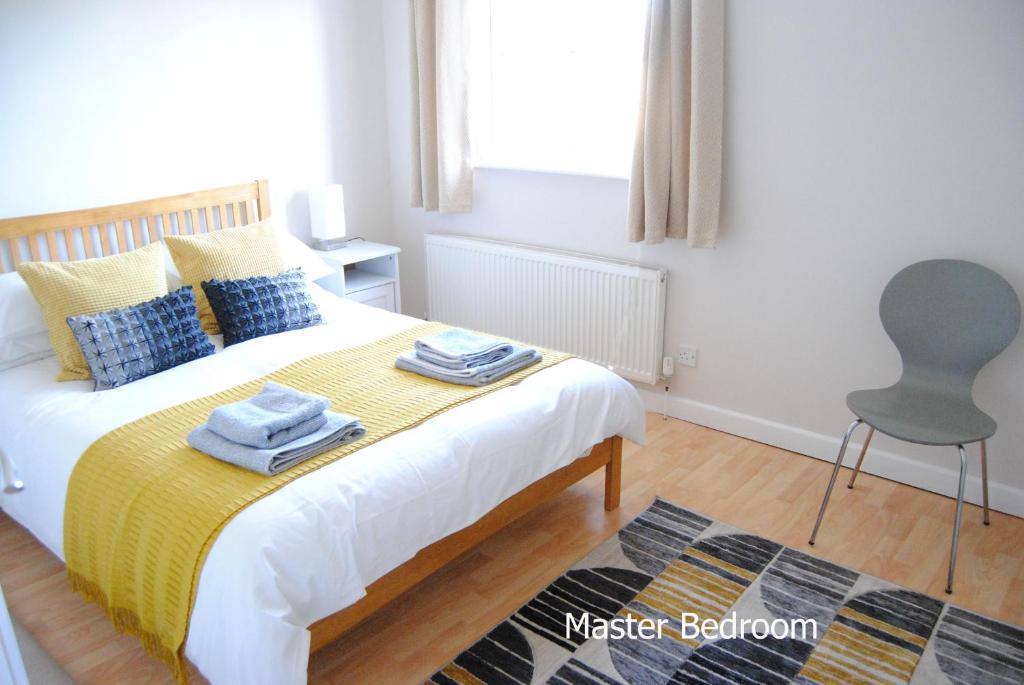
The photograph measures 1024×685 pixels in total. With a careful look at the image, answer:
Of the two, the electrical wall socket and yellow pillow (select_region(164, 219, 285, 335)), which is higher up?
yellow pillow (select_region(164, 219, 285, 335))

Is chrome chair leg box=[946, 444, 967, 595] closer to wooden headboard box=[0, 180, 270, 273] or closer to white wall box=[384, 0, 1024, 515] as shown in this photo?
white wall box=[384, 0, 1024, 515]

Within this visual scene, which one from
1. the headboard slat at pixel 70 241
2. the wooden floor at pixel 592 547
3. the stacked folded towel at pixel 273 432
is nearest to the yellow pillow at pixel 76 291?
the headboard slat at pixel 70 241

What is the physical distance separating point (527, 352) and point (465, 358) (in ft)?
0.82

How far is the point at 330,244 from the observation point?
420cm

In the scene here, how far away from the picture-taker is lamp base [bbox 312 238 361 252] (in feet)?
13.7

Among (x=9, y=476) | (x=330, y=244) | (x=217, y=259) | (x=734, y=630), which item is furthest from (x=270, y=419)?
(x=330, y=244)

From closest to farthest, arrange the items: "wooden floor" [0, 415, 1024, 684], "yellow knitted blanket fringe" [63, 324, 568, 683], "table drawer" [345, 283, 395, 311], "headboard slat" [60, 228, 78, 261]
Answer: "yellow knitted blanket fringe" [63, 324, 568, 683] < "wooden floor" [0, 415, 1024, 684] < "headboard slat" [60, 228, 78, 261] < "table drawer" [345, 283, 395, 311]

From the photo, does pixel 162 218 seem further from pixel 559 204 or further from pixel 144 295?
pixel 559 204

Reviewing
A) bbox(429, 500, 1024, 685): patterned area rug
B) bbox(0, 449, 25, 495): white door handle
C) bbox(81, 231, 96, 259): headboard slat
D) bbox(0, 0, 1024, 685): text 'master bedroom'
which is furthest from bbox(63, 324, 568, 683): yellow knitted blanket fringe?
bbox(81, 231, 96, 259): headboard slat

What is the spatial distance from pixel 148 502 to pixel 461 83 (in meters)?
2.65

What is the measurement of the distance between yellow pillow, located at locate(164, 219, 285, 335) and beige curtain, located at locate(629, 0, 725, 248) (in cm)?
155

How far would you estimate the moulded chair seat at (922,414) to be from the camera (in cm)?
252

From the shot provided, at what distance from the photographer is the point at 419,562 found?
90.5 inches

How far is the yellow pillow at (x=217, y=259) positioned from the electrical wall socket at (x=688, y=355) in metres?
1.77
